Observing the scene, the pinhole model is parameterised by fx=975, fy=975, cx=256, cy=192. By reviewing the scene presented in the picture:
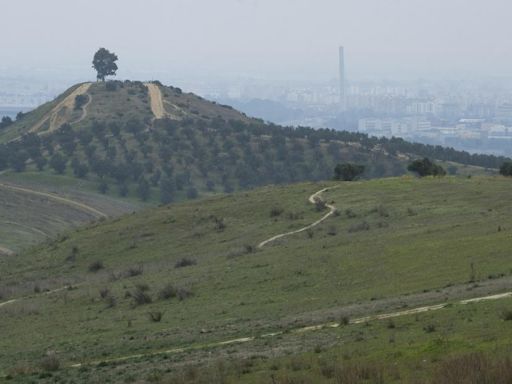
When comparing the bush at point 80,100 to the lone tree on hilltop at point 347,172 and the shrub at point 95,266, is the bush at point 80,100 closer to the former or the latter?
the lone tree on hilltop at point 347,172

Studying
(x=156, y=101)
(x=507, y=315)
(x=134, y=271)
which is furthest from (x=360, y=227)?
(x=156, y=101)

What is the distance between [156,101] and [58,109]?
13052 mm

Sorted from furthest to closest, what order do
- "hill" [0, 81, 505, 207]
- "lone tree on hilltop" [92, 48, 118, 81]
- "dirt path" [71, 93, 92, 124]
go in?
"lone tree on hilltop" [92, 48, 118, 81], "dirt path" [71, 93, 92, 124], "hill" [0, 81, 505, 207]

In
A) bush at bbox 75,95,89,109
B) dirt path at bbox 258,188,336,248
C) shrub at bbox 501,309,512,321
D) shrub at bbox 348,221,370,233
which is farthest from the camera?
bush at bbox 75,95,89,109

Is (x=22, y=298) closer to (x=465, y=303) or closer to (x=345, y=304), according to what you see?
(x=345, y=304)

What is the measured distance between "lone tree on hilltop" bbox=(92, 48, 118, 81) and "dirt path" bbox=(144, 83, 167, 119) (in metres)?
8.46

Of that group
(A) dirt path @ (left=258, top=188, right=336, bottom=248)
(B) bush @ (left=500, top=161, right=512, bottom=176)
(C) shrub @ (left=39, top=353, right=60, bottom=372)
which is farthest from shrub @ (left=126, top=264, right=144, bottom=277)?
(B) bush @ (left=500, top=161, right=512, bottom=176)

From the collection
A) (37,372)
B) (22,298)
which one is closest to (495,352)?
(37,372)

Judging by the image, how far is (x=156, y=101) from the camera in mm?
131750

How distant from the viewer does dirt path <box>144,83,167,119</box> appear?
12322 cm

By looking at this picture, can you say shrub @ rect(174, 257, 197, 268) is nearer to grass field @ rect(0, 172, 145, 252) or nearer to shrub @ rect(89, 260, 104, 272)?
shrub @ rect(89, 260, 104, 272)

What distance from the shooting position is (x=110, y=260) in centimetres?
4256

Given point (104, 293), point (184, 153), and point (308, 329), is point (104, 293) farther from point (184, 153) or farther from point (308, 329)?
point (184, 153)

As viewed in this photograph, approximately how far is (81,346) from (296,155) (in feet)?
269
